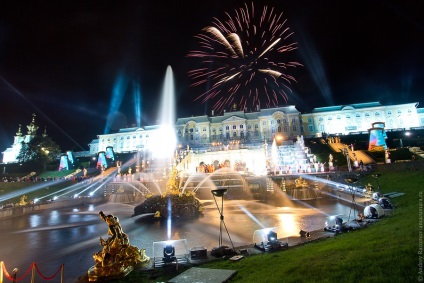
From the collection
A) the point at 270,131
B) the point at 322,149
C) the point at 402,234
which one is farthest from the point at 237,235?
the point at 270,131

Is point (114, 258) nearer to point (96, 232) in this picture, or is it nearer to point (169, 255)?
point (169, 255)

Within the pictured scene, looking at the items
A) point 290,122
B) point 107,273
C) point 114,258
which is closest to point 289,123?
point 290,122

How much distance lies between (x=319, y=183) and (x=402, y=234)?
2374 centimetres

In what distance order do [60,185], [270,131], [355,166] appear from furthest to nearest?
[270,131] < [60,185] < [355,166]

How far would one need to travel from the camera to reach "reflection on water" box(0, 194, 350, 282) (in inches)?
391

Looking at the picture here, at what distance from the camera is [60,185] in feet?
130

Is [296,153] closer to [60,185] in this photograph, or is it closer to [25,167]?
[60,185]

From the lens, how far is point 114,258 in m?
7.15

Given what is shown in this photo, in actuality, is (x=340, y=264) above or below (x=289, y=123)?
below

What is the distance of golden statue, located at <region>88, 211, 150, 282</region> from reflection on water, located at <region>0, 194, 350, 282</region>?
1208mm

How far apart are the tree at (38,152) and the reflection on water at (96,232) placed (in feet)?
171

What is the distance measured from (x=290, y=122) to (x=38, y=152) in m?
70.7

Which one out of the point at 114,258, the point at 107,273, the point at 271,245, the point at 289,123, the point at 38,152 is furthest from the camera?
the point at 289,123

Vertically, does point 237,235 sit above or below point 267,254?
below
